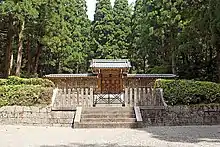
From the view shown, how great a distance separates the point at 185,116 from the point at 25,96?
535 centimetres

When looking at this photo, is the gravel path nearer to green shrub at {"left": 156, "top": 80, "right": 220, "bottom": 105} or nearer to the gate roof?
green shrub at {"left": 156, "top": 80, "right": 220, "bottom": 105}

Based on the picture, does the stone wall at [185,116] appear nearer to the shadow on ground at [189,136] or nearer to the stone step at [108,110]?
the stone step at [108,110]

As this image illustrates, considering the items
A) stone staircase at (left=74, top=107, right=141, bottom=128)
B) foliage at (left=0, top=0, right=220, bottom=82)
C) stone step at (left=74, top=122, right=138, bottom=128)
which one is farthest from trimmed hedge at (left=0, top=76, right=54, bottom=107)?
foliage at (left=0, top=0, right=220, bottom=82)

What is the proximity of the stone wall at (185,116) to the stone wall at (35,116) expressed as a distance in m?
2.54

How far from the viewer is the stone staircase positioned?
9219 millimetres

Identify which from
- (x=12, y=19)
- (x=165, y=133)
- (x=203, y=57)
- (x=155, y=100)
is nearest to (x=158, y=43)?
(x=203, y=57)

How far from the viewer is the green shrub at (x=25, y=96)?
10531 mm

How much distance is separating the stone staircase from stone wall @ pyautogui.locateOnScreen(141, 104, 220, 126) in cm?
55

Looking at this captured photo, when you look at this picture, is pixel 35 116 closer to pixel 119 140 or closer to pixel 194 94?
pixel 119 140

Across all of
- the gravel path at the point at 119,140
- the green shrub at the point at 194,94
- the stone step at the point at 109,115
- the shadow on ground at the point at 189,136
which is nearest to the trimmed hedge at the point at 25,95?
the stone step at the point at 109,115

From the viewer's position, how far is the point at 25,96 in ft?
34.6

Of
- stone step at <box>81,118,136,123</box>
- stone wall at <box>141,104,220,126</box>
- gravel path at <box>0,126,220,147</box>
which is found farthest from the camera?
stone wall at <box>141,104,220,126</box>

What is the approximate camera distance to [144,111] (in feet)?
32.7

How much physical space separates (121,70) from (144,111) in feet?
37.9
